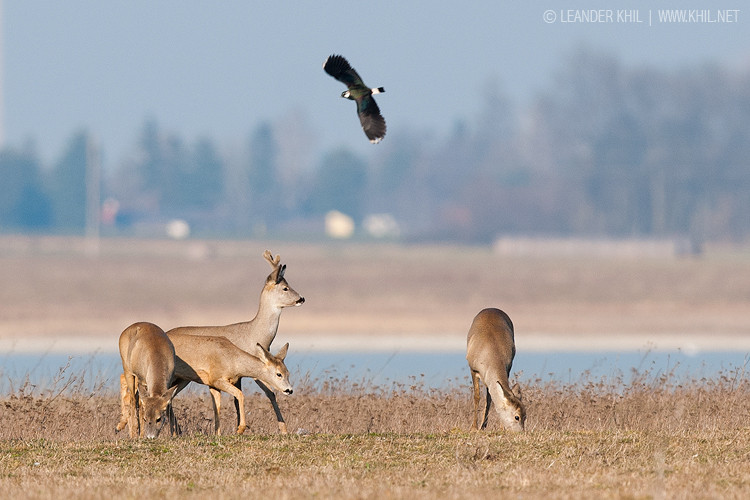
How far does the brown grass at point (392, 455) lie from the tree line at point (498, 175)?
74.3 m

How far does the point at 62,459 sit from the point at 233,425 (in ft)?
13.5

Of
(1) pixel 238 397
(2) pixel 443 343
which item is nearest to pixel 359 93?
(1) pixel 238 397

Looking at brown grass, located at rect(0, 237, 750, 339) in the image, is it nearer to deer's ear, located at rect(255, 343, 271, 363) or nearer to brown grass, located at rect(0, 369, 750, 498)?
brown grass, located at rect(0, 369, 750, 498)

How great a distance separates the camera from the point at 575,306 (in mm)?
50500

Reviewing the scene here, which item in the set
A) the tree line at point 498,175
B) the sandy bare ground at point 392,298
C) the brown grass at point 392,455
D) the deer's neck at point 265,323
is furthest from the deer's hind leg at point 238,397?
the tree line at point 498,175

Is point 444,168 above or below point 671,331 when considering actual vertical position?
above

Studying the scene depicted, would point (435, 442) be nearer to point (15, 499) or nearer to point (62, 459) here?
point (62, 459)

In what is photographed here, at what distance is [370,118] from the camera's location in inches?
587

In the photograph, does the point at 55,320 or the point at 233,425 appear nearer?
the point at 233,425

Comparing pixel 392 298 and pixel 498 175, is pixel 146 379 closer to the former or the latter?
pixel 392 298

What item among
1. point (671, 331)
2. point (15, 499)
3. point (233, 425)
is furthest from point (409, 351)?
point (15, 499)

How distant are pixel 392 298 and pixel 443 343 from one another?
404 inches

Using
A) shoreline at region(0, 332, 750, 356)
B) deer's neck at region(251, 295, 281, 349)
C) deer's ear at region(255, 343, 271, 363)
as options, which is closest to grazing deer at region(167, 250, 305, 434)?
deer's neck at region(251, 295, 281, 349)

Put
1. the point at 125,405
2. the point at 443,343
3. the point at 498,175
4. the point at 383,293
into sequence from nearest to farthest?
the point at 125,405, the point at 443,343, the point at 383,293, the point at 498,175
